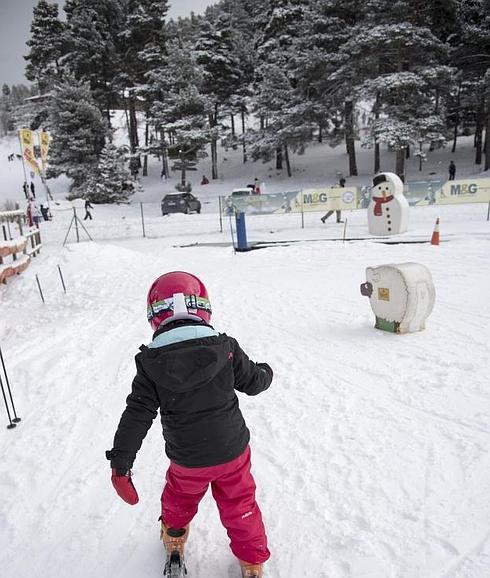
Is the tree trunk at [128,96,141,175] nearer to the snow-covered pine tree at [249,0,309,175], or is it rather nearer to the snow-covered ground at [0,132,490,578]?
the snow-covered pine tree at [249,0,309,175]

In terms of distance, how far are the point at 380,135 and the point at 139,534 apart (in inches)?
1009

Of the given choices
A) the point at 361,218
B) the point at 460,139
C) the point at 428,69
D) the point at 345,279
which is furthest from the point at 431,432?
the point at 460,139

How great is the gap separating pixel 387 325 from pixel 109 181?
27142mm

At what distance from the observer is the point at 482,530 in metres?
2.48

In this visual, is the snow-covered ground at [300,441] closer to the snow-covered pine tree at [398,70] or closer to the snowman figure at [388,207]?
the snowman figure at [388,207]

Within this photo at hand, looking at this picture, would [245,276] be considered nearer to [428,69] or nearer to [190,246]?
[190,246]

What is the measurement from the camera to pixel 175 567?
2.30 metres

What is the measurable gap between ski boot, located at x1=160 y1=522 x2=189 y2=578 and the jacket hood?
2.95 feet

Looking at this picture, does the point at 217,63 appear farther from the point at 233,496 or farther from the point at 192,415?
the point at 233,496

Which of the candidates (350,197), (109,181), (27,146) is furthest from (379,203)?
(109,181)

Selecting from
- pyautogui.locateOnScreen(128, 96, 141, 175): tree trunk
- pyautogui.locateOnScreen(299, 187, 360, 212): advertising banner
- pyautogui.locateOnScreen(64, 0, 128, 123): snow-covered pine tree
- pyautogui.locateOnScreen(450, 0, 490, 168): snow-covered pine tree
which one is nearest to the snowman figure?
pyautogui.locateOnScreen(299, 187, 360, 212): advertising banner

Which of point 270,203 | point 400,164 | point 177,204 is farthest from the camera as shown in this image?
point 400,164

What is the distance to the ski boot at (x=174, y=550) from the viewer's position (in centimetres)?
230

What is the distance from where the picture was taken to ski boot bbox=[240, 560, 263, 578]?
2213 mm
